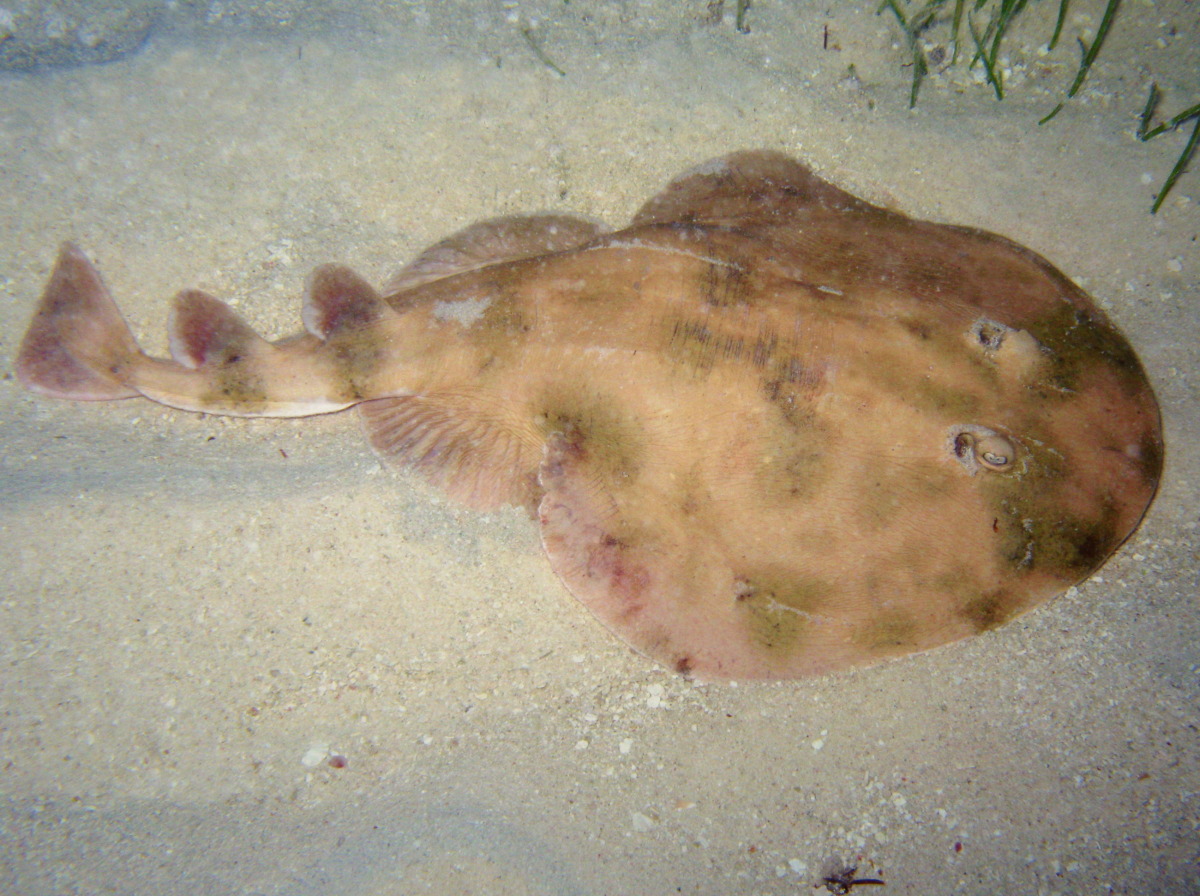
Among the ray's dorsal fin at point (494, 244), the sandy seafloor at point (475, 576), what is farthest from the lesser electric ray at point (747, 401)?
the sandy seafloor at point (475, 576)

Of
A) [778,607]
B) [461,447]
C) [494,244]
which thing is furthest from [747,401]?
[494,244]

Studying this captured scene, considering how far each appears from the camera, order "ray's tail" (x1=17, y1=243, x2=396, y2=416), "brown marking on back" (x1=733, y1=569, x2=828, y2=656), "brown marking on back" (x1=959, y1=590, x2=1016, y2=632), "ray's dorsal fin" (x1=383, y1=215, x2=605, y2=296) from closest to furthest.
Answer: "brown marking on back" (x1=959, y1=590, x2=1016, y2=632) < "brown marking on back" (x1=733, y1=569, x2=828, y2=656) < "ray's tail" (x1=17, y1=243, x2=396, y2=416) < "ray's dorsal fin" (x1=383, y1=215, x2=605, y2=296)

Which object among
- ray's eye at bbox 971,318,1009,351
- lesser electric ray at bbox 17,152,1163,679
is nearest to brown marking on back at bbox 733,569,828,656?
lesser electric ray at bbox 17,152,1163,679

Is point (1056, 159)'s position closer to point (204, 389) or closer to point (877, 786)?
point (877, 786)

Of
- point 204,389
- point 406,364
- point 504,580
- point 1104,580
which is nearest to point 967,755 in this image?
point 1104,580

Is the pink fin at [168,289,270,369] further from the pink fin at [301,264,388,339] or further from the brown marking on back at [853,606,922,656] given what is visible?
the brown marking on back at [853,606,922,656]

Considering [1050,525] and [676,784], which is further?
[676,784]

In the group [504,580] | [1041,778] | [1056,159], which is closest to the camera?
[1041,778]

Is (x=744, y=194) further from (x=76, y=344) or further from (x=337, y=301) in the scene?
(x=76, y=344)
